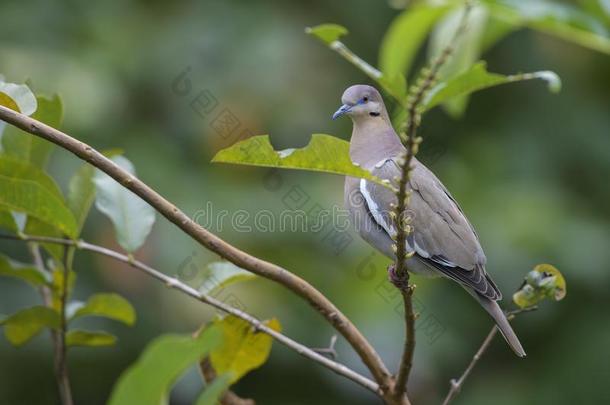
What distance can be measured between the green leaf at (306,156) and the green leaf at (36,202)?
1.25 feet

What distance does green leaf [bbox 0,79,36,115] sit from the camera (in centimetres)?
143

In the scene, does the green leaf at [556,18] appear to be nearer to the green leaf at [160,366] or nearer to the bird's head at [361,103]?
the bird's head at [361,103]

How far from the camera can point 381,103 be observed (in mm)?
2936

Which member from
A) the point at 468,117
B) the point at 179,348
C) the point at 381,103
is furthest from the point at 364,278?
the point at 179,348

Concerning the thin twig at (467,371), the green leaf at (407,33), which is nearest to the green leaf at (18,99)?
the thin twig at (467,371)

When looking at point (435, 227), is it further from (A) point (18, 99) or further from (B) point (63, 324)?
(A) point (18, 99)

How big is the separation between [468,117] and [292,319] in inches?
68.9

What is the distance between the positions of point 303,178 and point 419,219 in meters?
1.65

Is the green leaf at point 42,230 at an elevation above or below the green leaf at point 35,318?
above

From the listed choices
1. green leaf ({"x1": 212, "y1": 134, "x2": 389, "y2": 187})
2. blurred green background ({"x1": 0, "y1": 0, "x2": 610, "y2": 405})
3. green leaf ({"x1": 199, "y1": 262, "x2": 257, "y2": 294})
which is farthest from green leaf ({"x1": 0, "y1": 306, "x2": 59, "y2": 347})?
blurred green background ({"x1": 0, "y1": 0, "x2": 610, "y2": 405})

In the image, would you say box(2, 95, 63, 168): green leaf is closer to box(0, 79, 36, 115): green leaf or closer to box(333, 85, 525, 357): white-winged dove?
box(0, 79, 36, 115): green leaf

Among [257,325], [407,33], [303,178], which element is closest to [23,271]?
[257,325]

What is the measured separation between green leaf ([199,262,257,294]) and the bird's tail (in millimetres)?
729

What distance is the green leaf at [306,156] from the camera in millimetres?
1384
